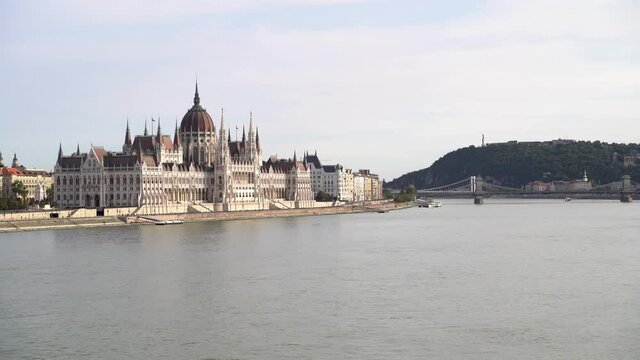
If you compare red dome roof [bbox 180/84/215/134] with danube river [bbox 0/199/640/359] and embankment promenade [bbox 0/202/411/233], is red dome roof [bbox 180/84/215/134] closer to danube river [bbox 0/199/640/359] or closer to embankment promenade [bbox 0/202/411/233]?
embankment promenade [bbox 0/202/411/233]

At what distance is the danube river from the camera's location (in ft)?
87.4

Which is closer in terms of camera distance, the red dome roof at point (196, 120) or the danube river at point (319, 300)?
the danube river at point (319, 300)

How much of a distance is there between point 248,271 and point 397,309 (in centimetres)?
1294

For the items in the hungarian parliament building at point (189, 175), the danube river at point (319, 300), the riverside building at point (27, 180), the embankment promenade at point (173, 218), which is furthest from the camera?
the riverside building at point (27, 180)

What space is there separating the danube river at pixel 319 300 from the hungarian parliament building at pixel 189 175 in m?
43.4

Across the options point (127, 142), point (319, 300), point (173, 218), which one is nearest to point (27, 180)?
point (127, 142)

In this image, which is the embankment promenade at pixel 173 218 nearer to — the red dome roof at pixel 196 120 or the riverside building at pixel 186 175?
the riverside building at pixel 186 175

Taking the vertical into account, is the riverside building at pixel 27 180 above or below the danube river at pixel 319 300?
above

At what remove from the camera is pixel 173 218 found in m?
92.3

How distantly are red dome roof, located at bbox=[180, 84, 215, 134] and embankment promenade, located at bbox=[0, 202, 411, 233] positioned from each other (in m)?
Answer: 17.7

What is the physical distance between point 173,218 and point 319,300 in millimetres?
59523

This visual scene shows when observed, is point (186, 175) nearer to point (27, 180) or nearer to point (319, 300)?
point (27, 180)

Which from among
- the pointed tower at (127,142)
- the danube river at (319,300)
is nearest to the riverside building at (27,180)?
the pointed tower at (127,142)

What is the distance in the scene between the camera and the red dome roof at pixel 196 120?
126 m
